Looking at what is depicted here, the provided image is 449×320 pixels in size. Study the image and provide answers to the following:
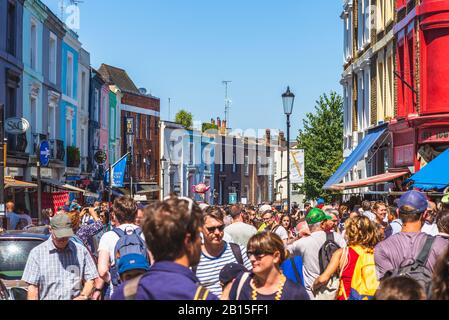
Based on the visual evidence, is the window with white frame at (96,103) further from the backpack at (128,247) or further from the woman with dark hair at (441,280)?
the woman with dark hair at (441,280)

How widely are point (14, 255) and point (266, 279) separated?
6.05m

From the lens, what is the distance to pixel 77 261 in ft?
27.5

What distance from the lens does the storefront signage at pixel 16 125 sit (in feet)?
97.7

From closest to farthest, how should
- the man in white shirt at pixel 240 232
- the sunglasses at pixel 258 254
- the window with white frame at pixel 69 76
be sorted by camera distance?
the sunglasses at pixel 258 254 → the man in white shirt at pixel 240 232 → the window with white frame at pixel 69 76

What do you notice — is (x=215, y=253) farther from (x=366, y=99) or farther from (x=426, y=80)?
(x=366, y=99)

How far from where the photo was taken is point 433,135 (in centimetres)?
2448

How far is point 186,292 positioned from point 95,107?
45.4 m

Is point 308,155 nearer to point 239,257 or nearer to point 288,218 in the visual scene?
point 288,218

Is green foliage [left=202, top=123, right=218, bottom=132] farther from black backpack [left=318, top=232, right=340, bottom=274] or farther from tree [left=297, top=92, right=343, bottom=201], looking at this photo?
black backpack [left=318, top=232, right=340, bottom=274]

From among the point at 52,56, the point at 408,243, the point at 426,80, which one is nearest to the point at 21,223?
the point at 426,80

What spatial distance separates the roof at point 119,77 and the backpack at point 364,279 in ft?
171

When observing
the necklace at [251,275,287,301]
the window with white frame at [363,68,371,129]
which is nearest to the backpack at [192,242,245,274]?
the necklace at [251,275,287,301]

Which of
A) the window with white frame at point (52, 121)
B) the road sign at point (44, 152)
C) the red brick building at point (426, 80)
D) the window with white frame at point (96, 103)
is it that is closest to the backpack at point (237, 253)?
the red brick building at point (426, 80)
